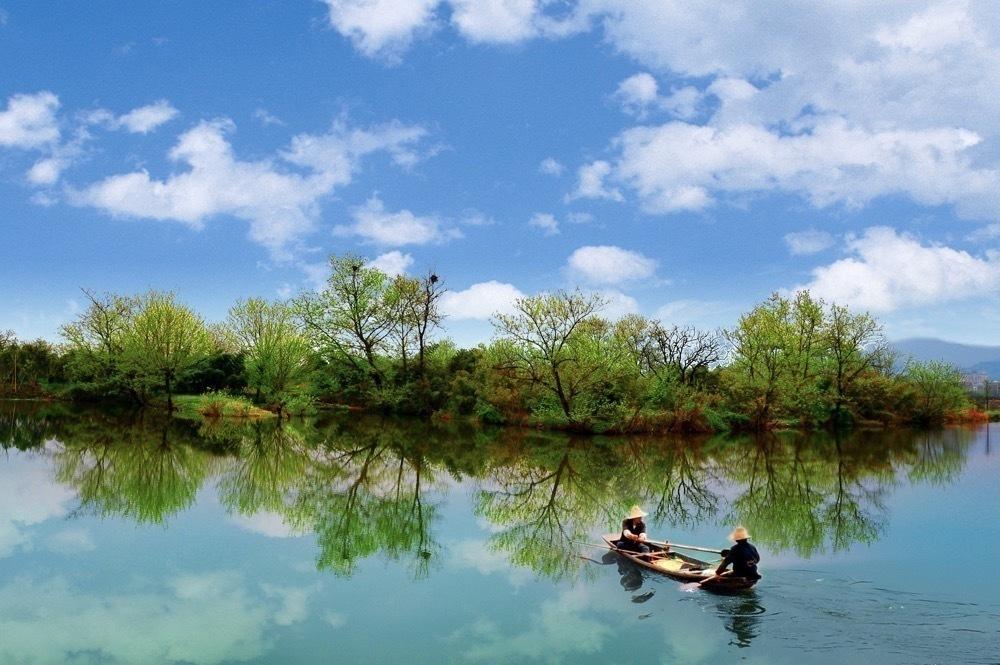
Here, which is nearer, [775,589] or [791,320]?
[775,589]

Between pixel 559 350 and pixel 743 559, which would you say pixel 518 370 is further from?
pixel 743 559

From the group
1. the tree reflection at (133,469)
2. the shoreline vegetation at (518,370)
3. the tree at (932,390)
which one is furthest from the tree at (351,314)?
the tree at (932,390)

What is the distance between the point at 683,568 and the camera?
12148 mm

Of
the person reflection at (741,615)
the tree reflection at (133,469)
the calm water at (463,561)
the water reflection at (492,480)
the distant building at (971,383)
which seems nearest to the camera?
the calm water at (463,561)

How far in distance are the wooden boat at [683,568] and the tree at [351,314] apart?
122 feet

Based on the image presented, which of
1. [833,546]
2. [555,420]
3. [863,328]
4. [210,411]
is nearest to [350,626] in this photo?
[833,546]

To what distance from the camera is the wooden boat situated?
11.2 meters

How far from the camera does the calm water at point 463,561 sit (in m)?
9.32

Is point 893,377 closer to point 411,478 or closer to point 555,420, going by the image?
point 555,420

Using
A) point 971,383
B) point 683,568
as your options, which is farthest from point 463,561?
point 971,383

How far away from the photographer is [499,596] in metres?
11.2

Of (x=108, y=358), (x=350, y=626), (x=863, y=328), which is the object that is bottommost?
(x=350, y=626)

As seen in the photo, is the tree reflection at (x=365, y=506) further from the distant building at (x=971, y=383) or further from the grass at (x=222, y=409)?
the distant building at (x=971, y=383)

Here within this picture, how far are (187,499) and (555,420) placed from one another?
74.6 feet
